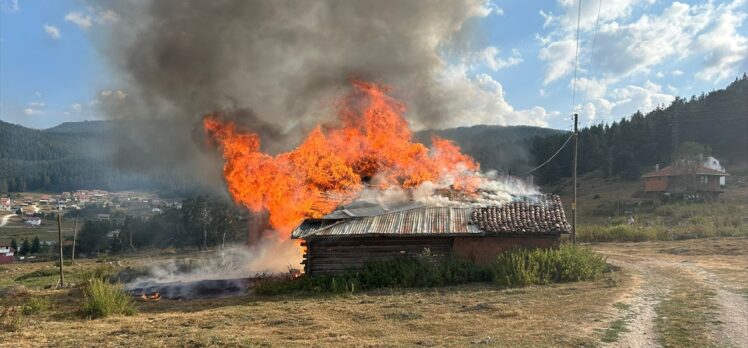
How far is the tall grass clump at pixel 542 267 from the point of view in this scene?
1772 centimetres

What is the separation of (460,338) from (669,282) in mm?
11405

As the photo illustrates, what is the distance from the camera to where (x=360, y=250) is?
20000 mm

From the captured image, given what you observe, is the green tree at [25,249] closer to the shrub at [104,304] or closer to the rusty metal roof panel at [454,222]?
the shrub at [104,304]

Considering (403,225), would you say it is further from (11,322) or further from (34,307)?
(34,307)

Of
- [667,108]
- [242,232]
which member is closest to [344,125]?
[242,232]

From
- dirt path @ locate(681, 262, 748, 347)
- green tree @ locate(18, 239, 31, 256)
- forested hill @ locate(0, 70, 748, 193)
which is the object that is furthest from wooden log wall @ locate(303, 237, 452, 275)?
green tree @ locate(18, 239, 31, 256)

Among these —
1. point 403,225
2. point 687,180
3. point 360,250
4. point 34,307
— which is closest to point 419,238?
point 403,225

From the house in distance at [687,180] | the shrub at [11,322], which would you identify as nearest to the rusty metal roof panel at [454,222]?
the shrub at [11,322]

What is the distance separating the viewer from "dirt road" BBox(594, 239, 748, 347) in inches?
412

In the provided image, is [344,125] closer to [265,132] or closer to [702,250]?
[265,132]

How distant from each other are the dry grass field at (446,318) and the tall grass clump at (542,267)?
80 cm

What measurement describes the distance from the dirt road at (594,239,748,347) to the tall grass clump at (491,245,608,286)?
6.22 feet

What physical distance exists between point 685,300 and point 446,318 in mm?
7449

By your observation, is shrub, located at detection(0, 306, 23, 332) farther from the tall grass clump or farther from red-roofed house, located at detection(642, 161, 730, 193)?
red-roofed house, located at detection(642, 161, 730, 193)
